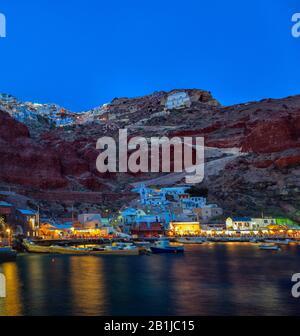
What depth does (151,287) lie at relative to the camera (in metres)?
42.6

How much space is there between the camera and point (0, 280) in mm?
44312

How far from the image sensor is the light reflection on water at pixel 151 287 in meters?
33.2

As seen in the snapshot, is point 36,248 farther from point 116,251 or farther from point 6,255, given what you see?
point 6,255

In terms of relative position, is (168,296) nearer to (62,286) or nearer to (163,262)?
(62,286)

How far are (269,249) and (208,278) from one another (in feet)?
125

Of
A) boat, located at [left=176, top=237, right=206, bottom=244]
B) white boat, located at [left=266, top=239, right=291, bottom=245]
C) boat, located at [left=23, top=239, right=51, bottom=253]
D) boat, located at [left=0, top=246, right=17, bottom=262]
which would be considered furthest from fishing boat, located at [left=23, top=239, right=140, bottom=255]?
white boat, located at [left=266, top=239, right=291, bottom=245]

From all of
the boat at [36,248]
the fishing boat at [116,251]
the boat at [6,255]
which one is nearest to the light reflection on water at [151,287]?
the boat at [6,255]

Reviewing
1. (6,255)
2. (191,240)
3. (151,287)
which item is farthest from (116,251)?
(151,287)

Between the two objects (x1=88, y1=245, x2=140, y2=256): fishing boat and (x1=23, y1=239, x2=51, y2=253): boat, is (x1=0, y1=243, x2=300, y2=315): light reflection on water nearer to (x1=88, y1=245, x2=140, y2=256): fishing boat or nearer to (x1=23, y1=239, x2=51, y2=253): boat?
(x1=88, y1=245, x2=140, y2=256): fishing boat

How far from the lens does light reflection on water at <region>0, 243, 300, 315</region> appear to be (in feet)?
109

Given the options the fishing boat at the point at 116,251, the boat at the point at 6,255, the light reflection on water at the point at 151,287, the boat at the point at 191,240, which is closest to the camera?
the light reflection on water at the point at 151,287

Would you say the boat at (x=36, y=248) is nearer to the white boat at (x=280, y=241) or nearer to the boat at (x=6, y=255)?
the boat at (x=6, y=255)
